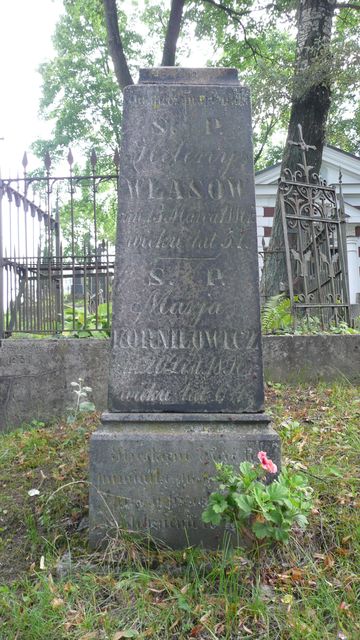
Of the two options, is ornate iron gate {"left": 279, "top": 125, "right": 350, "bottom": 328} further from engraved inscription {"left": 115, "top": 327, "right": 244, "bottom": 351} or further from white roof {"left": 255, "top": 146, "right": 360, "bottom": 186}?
white roof {"left": 255, "top": 146, "right": 360, "bottom": 186}

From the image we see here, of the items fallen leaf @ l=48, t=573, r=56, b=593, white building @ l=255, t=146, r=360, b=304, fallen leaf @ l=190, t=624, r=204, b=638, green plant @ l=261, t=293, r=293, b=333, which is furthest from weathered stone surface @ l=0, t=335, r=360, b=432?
white building @ l=255, t=146, r=360, b=304

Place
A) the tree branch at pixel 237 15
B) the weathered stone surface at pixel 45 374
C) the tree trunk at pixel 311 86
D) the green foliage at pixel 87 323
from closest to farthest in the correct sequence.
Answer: the weathered stone surface at pixel 45 374, the green foliage at pixel 87 323, the tree trunk at pixel 311 86, the tree branch at pixel 237 15

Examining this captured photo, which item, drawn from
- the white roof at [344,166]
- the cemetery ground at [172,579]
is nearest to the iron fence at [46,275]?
the cemetery ground at [172,579]

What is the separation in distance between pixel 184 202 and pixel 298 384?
2958 mm

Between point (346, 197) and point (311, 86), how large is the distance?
11.9 metres

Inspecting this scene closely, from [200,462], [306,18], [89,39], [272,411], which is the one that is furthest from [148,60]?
[200,462]

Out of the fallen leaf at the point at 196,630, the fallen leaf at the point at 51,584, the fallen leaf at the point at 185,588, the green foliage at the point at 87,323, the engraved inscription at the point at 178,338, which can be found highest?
the green foliage at the point at 87,323

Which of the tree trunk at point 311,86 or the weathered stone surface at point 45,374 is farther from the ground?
the tree trunk at point 311,86

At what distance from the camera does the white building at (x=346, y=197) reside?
17.7 m

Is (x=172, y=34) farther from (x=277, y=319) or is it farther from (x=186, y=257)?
(x=186, y=257)

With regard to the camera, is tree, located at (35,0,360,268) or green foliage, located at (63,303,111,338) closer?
green foliage, located at (63,303,111,338)

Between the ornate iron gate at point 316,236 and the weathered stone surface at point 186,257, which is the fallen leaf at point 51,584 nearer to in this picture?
the weathered stone surface at point 186,257

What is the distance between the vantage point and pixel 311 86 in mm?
8383

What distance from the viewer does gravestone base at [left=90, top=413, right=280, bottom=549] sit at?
254 cm
